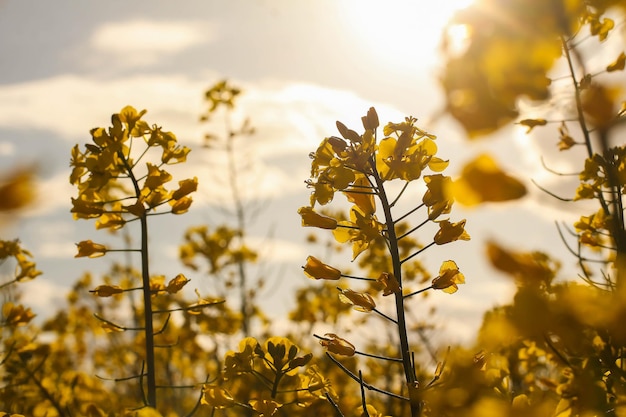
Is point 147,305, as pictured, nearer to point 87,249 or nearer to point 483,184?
point 87,249

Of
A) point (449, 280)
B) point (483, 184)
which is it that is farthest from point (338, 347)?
point (483, 184)

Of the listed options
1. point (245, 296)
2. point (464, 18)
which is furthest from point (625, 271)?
point (245, 296)

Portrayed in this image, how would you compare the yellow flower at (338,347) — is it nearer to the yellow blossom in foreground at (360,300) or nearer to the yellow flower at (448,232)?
the yellow blossom in foreground at (360,300)

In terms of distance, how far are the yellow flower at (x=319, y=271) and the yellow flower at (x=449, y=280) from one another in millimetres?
430

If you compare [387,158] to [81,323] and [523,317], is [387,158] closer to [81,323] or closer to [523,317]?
[523,317]

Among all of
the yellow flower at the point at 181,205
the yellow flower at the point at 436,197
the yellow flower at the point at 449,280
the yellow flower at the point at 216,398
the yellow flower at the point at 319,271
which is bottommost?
the yellow flower at the point at 216,398

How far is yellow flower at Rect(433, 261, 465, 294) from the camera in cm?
273

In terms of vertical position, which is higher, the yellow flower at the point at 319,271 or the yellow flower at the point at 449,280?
the yellow flower at the point at 319,271

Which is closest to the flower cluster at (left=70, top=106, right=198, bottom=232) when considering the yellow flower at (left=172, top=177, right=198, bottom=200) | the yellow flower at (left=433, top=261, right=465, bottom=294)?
the yellow flower at (left=172, top=177, right=198, bottom=200)

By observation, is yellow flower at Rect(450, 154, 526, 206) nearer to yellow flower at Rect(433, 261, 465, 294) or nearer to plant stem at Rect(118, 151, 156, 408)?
yellow flower at Rect(433, 261, 465, 294)

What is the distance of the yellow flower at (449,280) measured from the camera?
8.95 ft

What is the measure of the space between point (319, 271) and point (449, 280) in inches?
22.2

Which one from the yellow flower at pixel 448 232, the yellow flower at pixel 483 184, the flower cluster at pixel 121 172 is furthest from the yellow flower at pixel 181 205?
the yellow flower at pixel 483 184

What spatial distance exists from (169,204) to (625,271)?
2.54 m
